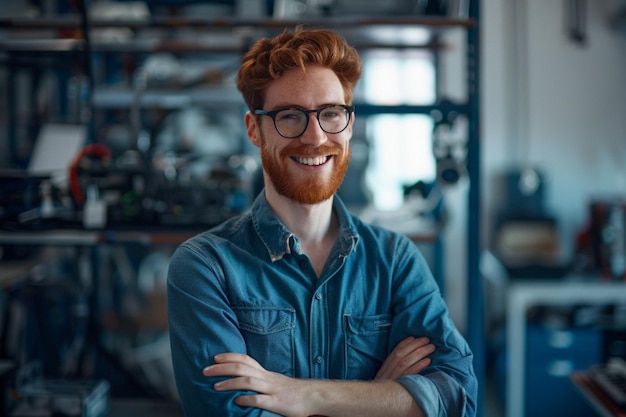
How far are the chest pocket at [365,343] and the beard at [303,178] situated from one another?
0.30 m

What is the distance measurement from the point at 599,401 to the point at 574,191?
2.59m

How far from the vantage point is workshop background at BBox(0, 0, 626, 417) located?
2746 mm

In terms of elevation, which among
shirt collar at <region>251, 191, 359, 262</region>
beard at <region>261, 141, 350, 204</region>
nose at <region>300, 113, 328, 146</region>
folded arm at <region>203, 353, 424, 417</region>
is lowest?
folded arm at <region>203, 353, 424, 417</region>

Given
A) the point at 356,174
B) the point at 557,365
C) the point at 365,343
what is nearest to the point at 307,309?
the point at 365,343

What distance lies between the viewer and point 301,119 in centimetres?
148

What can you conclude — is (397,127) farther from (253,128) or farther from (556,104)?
(253,128)

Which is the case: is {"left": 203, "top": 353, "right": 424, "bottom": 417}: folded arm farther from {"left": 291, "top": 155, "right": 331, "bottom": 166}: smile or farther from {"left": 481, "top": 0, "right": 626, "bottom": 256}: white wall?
{"left": 481, "top": 0, "right": 626, "bottom": 256}: white wall

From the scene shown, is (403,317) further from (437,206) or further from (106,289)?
(106,289)

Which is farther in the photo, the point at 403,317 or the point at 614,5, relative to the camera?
the point at 614,5

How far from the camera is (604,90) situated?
4.32 m

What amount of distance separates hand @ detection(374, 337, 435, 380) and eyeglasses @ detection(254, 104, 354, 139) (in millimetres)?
520

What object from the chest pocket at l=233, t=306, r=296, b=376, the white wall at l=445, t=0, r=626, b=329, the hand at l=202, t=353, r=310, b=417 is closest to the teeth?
the chest pocket at l=233, t=306, r=296, b=376

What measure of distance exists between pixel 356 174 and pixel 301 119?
2.81 metres

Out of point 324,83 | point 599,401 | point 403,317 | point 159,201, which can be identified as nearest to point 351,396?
point 403,317
